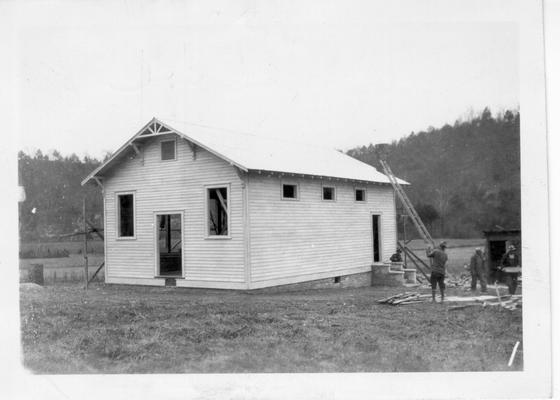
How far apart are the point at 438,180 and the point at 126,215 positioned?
17157 millimetres

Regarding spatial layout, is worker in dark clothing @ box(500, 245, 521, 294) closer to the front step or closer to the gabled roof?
the gabled roof

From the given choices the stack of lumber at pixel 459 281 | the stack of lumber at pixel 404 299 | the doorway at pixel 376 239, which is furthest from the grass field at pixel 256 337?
the doorway at pixel 376 239

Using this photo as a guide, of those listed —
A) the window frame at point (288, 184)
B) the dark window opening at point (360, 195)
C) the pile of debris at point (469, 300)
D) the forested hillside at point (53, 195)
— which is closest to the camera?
the forested hillside at point (53, 195)

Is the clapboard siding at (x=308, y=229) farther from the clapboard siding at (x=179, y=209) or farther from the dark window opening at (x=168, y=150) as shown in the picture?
the dark window opening at (x=168, y=150)

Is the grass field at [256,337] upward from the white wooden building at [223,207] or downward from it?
downward

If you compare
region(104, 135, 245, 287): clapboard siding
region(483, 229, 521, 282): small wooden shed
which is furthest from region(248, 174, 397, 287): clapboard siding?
region(483, 229, 521, 282): small wooden shed

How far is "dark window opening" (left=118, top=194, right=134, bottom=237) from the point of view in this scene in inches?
699

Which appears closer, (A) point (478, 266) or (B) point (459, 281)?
(A) point (478, 266)

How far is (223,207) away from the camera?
1661 centimetres

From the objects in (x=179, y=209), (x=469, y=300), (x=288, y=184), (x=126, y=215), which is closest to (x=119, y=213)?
(x=126, y=215)

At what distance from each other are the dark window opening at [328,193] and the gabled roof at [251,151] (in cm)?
61

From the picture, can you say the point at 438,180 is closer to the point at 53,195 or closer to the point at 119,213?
the point at 119,213

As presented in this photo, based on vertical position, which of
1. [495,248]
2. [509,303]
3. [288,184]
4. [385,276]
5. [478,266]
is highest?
[288,184]

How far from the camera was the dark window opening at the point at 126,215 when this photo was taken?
17750 mm
